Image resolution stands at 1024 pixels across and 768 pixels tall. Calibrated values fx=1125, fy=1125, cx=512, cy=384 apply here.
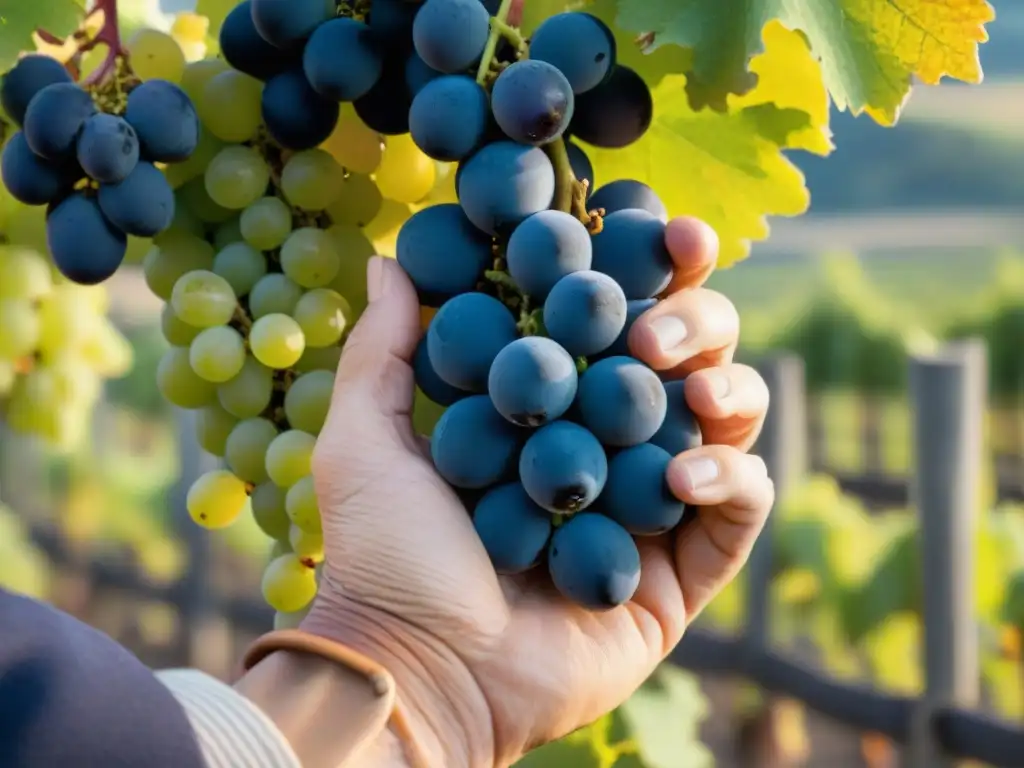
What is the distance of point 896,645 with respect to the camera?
2.62 m

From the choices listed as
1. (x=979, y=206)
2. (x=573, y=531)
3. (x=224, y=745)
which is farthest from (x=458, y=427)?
(x=979, y=206)

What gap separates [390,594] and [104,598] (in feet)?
13.7

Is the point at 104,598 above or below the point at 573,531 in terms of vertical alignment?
below

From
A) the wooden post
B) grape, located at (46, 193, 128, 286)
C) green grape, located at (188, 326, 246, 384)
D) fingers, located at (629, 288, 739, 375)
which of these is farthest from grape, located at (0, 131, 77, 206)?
the wooden post

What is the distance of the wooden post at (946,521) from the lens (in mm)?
2168

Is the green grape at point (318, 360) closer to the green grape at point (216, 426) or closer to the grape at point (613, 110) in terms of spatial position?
the green grape at point (216, 426)

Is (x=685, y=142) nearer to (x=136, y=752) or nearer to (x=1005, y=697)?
(x=136, y=752)

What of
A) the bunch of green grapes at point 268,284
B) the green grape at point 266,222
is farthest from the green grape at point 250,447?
the green grape at point 266,222

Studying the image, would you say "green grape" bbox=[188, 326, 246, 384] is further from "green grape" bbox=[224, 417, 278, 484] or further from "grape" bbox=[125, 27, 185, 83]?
"grape" bbox=[125, 27, 185, 83]

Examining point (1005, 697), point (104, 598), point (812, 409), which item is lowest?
point (104, 598)

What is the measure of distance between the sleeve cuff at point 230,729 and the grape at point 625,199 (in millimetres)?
300

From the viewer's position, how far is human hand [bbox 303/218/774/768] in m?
0.56

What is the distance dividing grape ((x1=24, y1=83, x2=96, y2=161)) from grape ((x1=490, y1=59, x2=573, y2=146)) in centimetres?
24

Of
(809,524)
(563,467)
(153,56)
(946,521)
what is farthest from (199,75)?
(809,524)
